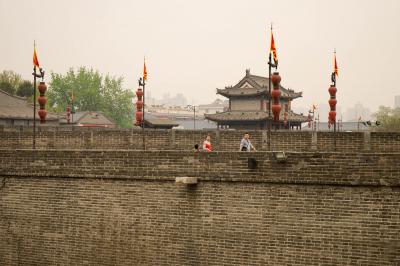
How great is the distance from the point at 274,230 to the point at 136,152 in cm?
349

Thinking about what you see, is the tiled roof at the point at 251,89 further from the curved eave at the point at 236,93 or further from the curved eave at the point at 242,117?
the curved eave at the point at 242,117

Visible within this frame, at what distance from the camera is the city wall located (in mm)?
17688

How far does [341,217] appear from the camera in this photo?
11.6 metres

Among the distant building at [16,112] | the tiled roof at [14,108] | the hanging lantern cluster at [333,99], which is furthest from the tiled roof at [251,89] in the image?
the hanging lantern cluster at [333,99]

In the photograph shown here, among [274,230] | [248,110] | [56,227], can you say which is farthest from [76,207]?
[248,110]

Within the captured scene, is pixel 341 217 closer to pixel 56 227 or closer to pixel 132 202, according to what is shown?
pixel 132 202

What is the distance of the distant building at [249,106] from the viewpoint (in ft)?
153

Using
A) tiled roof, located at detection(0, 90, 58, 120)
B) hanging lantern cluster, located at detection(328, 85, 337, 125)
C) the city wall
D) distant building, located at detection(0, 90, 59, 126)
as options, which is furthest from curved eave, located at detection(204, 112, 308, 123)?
the city wall

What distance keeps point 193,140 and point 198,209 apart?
705 cm

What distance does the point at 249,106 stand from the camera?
4856cm

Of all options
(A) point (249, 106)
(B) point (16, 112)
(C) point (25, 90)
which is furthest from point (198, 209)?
(C) point (25, 90)

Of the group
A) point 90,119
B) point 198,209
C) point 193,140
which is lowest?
point 198,209

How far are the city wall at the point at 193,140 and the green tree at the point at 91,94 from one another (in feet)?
158

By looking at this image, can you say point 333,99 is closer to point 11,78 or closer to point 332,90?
point 332,90
